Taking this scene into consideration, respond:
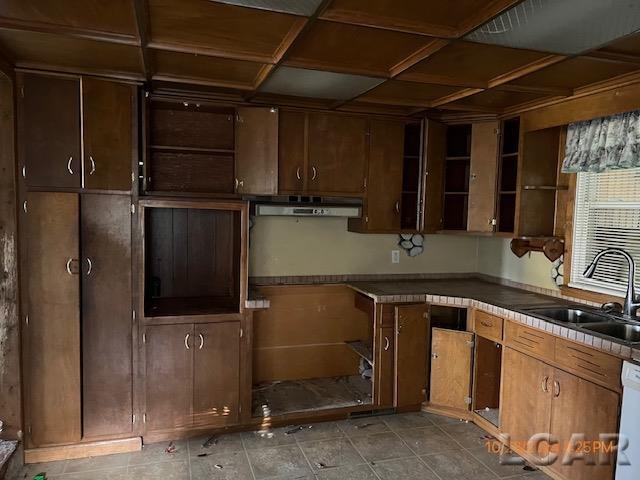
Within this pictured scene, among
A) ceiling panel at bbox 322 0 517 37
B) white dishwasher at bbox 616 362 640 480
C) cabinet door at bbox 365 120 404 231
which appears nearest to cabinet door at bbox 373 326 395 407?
cabinet door at bbox 365 120 404 231

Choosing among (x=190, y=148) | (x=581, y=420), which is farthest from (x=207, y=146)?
(x=581, y=420)

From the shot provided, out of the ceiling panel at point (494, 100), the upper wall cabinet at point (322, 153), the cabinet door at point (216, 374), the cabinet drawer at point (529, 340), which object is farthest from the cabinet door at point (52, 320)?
the cabinet drawer at point (529, 340)

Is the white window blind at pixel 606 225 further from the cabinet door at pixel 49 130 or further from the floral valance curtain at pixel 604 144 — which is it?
the cabinet door at pixel 49 130

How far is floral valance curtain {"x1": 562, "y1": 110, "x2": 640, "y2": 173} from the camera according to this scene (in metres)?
2.67

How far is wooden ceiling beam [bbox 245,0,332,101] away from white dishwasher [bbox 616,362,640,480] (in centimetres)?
210

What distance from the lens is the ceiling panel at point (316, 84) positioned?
8.54ft

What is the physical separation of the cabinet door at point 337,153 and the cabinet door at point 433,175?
19.9 inches

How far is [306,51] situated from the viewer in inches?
89.4

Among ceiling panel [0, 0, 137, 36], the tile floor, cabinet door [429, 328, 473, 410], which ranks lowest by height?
the tile floor

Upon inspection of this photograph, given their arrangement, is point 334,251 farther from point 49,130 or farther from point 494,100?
point 49,130

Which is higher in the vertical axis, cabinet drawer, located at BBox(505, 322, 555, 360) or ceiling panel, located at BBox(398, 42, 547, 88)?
ceiling panel, located at BBox(398, 42, 547, 88)

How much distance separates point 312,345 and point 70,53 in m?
2.67

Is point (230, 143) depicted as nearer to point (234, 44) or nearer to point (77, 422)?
point (234, 44)

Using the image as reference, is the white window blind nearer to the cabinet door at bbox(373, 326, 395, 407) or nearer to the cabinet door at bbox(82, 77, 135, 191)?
the cabinet door at bbox(373, 326, 395, 407)
